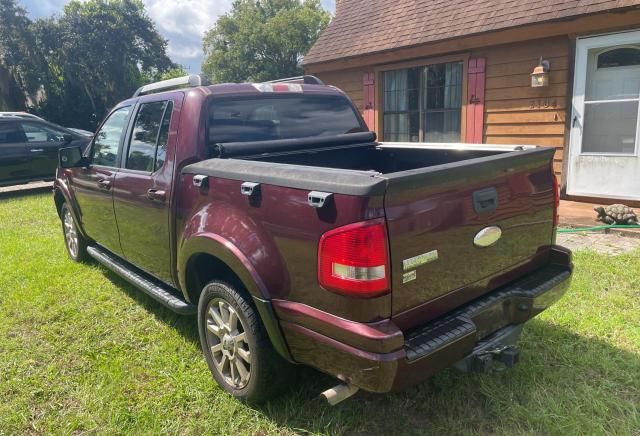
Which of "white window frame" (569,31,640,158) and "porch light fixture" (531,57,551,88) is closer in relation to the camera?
"white window frame" (569,31,640,158)

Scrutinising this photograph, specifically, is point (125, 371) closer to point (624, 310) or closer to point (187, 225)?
point (187, 225)

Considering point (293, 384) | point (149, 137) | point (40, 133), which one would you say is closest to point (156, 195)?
point (149, 137)

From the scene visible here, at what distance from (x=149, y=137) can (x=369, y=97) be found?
22.1 feet

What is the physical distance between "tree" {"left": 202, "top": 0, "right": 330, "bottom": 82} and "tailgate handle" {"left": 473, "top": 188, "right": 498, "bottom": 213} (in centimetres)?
3241

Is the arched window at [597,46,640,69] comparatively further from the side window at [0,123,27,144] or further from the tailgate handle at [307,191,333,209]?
the side window at [0,123,27,144]

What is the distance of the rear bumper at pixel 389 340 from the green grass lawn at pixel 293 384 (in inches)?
19.4

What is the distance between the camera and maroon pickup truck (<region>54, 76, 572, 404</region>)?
1.95 metres

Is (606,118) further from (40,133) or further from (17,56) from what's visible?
(17,56)

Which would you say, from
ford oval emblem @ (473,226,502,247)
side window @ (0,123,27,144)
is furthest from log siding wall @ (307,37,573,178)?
side window @ (0,123,27,144)

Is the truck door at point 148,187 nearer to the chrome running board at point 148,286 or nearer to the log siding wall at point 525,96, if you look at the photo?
the chrome running board at point 148,286

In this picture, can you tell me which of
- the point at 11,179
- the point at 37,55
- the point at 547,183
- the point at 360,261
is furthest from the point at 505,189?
the point at 37,55

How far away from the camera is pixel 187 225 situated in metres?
2.84

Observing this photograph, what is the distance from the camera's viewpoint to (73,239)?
207 inches

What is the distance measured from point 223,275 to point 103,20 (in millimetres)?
27517
